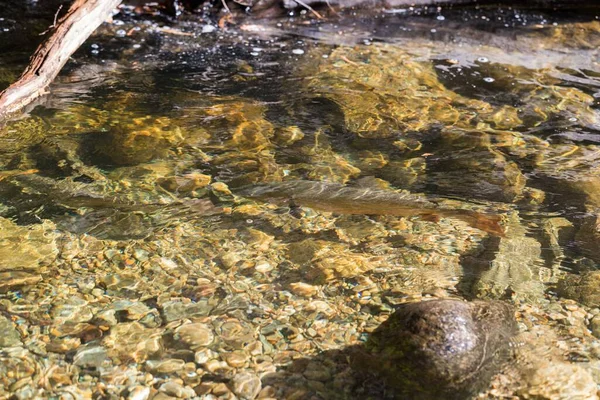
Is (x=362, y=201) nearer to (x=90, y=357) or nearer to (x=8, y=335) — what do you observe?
(x=90, y=357)

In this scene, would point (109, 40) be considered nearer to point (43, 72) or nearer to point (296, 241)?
point (43, 72)

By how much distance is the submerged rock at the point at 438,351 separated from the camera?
2758mm

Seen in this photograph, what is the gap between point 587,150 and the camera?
510 centimetres

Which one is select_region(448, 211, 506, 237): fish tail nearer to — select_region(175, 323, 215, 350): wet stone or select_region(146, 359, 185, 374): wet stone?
select_region(175, 323, 215, 350): wet stone

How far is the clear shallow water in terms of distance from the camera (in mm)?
3096

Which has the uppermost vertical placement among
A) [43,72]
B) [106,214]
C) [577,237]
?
[43,72]

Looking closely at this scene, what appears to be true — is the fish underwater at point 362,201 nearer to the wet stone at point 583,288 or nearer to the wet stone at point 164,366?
the wet stone at point 583,288

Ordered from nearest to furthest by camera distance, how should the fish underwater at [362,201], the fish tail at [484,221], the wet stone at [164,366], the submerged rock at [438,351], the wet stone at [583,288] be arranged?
the submerged rock at [438,351] → the wet stone at [164,366] → the wet stone at [583,288] → the fish tail at [484,221] → the fish underwater at [362,201]

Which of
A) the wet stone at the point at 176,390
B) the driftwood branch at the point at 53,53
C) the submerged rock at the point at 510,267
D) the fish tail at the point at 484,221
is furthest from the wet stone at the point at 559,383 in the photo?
the driftwood branch at the point at 53,53

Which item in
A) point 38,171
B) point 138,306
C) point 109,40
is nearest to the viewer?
point 138,306

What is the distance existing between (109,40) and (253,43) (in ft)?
5.47

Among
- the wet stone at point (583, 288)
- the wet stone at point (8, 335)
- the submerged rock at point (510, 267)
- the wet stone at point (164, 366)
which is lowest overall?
the wet stone at point (583, 288)

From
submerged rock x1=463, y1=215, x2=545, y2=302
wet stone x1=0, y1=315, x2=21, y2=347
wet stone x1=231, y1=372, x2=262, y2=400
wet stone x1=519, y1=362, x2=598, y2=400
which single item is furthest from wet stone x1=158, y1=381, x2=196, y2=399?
submerged rock x1=463, y1=215, x2=545, y2=302

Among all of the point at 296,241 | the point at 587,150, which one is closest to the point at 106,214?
the point at 296,241
